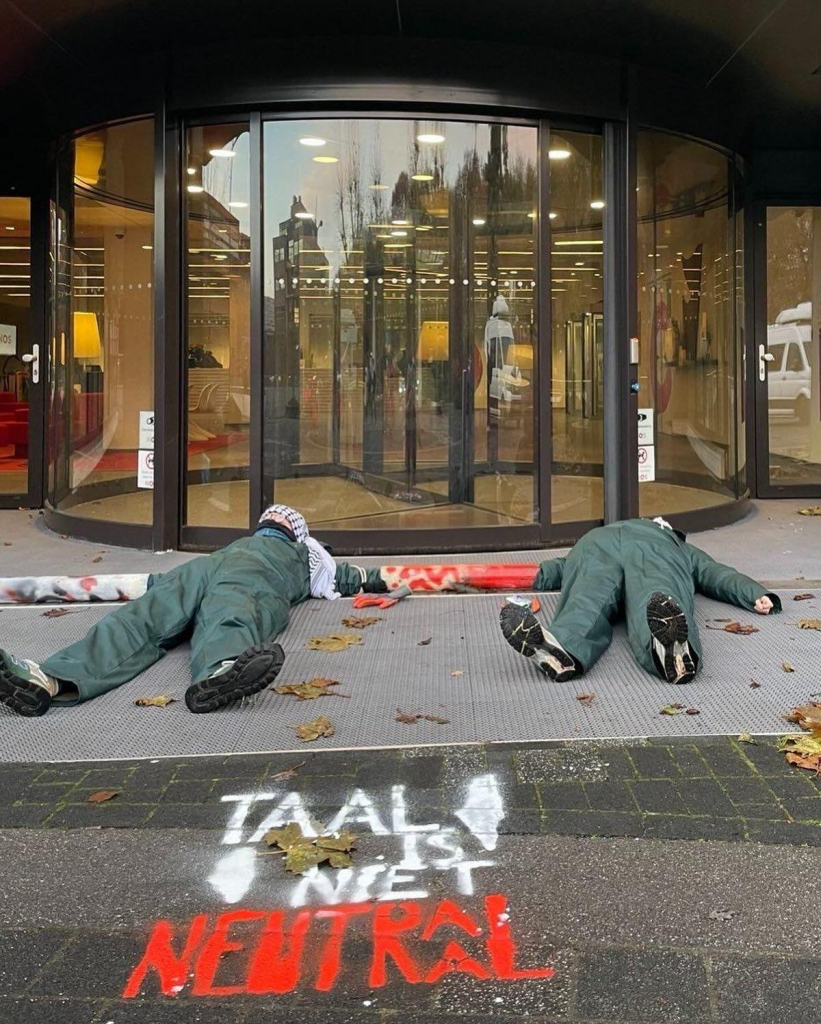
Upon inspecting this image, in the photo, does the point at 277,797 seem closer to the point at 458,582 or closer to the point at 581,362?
the point at 458,582

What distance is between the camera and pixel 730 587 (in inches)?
225

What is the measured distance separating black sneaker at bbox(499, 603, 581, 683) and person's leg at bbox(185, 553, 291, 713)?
99cm

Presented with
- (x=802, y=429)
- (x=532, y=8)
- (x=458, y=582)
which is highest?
(x=532, y=8)

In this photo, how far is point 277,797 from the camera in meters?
3.52

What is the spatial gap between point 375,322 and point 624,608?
380 cm

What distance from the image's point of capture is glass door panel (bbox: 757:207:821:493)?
36.1 ft

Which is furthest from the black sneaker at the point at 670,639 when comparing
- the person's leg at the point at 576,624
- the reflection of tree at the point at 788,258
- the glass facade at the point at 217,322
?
the reflection of tree at the point at 788,258

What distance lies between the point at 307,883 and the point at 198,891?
1.00 feet

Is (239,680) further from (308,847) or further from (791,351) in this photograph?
(791,351)

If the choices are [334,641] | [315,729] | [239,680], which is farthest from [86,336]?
[315,729]

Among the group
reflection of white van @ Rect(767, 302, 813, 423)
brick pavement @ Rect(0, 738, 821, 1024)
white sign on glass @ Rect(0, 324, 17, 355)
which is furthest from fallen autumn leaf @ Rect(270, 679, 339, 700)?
reflection of white van @ Rect(767, 302, 813, 423)

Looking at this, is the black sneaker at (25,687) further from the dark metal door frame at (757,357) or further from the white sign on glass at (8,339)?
the dark metal door frame at (757,357)

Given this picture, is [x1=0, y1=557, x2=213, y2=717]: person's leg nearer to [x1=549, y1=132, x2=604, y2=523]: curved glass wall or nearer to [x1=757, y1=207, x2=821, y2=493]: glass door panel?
[x1=549, y1=132, x2=604, y2=523]: curved glass wall

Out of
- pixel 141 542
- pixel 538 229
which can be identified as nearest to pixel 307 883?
pixel 141 542
